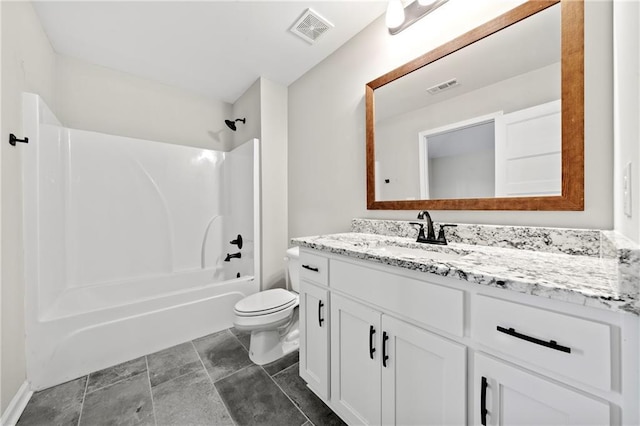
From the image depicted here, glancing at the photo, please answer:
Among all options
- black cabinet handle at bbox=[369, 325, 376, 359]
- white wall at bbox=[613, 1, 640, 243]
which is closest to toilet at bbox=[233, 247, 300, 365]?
black cabinet handle at bbox=[369, 325, 376, 359]

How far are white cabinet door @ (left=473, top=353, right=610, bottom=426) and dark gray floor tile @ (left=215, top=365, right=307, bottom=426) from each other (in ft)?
3.07

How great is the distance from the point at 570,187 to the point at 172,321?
2.52m

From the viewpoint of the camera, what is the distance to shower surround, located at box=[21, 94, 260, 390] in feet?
4.93

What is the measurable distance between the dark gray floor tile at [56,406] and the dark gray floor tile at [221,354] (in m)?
0.64

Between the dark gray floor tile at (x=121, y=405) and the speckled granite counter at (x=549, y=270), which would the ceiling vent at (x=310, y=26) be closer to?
the speckled granite counter at (x=549, y=270)

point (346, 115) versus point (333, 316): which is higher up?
point (346, 115)

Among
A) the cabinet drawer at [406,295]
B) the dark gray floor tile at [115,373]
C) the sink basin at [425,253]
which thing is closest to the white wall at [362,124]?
the sink basin at [425,253]

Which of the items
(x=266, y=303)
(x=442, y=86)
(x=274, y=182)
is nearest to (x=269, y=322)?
(x=266, y=303)

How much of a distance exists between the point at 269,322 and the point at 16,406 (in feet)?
4.43

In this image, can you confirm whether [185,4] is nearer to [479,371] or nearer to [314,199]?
[314,199]

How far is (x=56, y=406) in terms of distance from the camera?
1.32 metres

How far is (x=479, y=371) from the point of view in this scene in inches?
26.9

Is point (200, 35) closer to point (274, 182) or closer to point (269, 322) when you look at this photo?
point (274, 182)

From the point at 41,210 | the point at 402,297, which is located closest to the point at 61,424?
the point at 41,210
